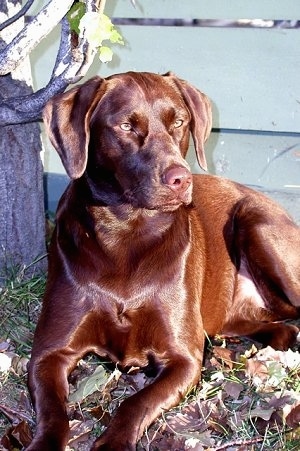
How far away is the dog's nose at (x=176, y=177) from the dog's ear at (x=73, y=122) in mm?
358

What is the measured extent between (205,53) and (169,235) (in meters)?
1.82

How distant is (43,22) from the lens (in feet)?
11.5

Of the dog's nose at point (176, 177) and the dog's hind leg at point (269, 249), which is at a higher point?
the dog's nose at point (176, 177)

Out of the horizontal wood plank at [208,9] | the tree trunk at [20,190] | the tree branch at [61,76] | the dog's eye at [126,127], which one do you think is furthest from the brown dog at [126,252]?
the horizontal wood plank at [208,9]

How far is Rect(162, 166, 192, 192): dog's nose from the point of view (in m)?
3.06

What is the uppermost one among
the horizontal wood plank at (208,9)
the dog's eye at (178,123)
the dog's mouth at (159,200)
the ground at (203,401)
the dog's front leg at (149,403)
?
the dog's eye at (178,123)

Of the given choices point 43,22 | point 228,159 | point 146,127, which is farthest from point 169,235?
point 228,159

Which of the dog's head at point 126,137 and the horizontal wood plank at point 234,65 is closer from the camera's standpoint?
the dog's head at point 126,137

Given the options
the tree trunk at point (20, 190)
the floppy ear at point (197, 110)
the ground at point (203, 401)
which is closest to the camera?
the ground at point (203, 401)

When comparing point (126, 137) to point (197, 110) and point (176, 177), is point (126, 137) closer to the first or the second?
point (176, 177)

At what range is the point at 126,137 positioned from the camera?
3209 millimetres

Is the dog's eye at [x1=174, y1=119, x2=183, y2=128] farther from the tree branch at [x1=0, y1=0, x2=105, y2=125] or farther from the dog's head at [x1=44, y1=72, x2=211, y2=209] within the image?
the tree branch at [x1=0, y1=0, x2=105, y2=125]

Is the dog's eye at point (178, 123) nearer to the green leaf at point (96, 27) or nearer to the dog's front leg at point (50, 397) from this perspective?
the green leaf at point (96, 27)

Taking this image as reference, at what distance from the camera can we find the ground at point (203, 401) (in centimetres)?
303
